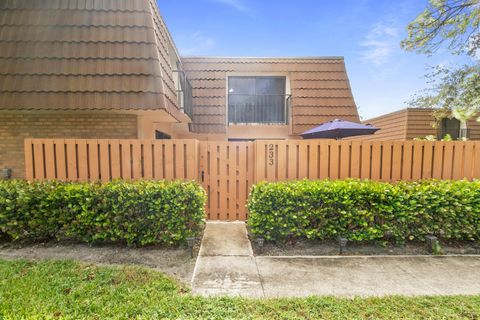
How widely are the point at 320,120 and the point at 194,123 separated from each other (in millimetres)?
5348

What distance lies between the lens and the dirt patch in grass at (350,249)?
4125 millimetres

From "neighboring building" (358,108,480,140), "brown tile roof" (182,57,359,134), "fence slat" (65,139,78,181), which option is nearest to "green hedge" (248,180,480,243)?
"fence slat" (65,139,78,181)

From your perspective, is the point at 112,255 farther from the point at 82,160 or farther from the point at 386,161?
the point at 386,161

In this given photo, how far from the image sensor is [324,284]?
10.4 ft

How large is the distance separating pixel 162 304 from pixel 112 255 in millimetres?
1814

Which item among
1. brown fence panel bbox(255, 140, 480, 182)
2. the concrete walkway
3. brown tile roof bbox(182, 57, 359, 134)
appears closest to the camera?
the concrete walkway

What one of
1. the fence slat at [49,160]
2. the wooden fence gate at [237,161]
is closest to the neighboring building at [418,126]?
the wooden fence gate at [237,161]

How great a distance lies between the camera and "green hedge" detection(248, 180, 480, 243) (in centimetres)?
423

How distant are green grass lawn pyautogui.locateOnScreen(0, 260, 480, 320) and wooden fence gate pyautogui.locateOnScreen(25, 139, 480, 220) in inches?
89.1

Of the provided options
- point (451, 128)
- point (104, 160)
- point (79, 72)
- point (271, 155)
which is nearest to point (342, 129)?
point (271, 155)

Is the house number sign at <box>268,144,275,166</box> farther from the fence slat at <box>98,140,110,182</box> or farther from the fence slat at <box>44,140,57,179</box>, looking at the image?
the fence slat at <box>44,140,57,179</box>

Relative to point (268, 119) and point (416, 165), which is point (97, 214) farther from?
point (268, 119)

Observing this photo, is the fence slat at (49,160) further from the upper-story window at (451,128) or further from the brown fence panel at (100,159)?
the upper-story window at (451,128)

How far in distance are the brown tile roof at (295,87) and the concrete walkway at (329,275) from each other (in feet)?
22.1
